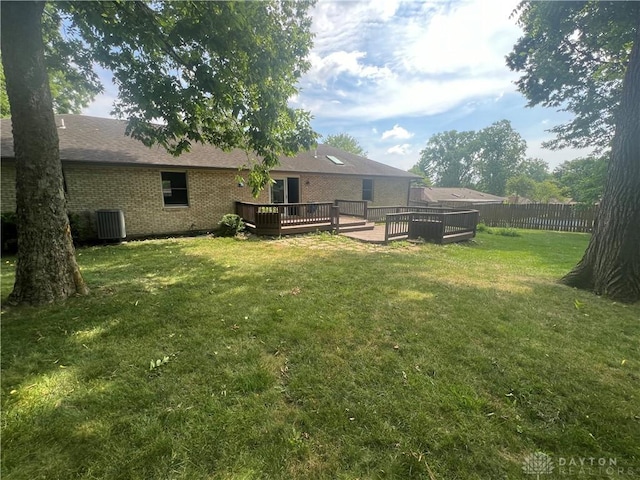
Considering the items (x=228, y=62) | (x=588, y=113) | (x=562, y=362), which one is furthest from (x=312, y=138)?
(x=588, y=113)

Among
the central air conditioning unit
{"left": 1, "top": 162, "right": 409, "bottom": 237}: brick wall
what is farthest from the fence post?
the central air conditioning unit

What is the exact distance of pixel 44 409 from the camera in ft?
7.24

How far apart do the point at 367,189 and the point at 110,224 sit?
13.5 m

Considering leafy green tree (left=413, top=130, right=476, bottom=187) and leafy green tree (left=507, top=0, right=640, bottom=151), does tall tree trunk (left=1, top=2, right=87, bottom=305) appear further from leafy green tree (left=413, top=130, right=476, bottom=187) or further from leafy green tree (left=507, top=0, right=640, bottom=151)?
leafy green tree (left=413, top=130, right=476, bottom=187)

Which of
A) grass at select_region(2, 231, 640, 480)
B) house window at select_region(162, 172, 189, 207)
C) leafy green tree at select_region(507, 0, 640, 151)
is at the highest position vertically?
leafy green tree at select_region(507, 0, 640, 151)

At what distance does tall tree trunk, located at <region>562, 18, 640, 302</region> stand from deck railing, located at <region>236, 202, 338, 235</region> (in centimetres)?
827

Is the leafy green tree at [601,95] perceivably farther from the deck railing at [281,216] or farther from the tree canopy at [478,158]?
the tree canopy at [478,158]

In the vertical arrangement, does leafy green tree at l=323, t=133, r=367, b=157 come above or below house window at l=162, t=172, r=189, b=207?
above

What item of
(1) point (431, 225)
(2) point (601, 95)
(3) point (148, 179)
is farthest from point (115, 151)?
(2) point (601, 95)

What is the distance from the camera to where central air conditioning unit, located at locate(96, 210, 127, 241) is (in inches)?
360

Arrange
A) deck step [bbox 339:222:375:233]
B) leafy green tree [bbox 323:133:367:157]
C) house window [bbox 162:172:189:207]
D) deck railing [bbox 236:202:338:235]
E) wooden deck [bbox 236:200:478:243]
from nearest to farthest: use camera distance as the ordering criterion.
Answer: wooden deck [bbox 236:200:478:243], deck railing [bbox 236:202:338:235], house window [bbox 162:172:189:207], deck step [bbox 339:222:375:233], leafy green tree [bbox 323:133:367:157]

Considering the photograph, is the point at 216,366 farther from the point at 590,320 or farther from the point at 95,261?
the point at 95,261

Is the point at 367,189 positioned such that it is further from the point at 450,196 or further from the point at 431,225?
the point at 450,196

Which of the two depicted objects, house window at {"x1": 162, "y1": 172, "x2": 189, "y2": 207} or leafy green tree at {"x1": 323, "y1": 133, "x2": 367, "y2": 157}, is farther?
leafy green tree at {"x1": 323, "y1": 133, "x2": 367, "y2": 157}
